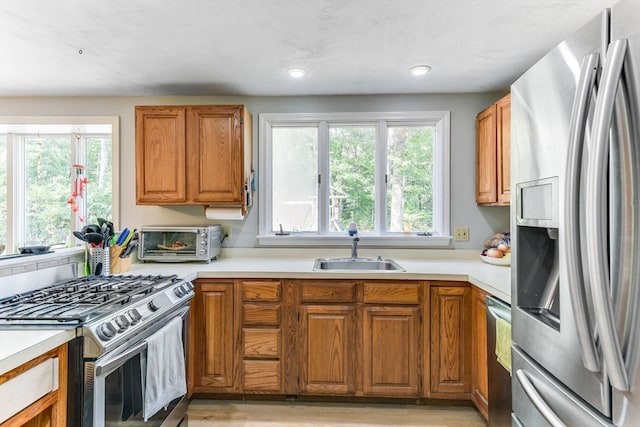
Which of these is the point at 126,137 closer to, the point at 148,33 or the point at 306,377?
the point at 148,33

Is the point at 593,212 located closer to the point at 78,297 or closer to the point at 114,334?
the point at 114,334

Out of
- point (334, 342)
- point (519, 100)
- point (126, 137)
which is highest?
point (126, 137)

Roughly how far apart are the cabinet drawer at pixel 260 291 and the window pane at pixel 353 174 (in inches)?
35.1

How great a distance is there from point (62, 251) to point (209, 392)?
1.25m

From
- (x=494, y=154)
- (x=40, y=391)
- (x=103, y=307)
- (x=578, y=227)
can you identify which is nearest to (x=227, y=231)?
(x=103, y=307)

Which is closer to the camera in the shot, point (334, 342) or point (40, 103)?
point (334, 342)

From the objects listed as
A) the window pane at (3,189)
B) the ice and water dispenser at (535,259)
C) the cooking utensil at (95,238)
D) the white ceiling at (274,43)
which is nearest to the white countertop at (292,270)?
the cooking utensil at (95,238)

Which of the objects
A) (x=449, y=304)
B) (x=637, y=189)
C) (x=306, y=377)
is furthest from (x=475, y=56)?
(x=306, y=377)

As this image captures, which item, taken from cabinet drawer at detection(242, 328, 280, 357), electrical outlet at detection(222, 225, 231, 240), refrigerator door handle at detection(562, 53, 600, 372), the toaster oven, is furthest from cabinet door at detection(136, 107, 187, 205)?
refrigerator door handle at detection(562, 53, 600, 372)

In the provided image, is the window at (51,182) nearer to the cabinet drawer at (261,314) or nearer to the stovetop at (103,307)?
the stovetop at (103,307)

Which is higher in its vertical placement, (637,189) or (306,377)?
(637,189)

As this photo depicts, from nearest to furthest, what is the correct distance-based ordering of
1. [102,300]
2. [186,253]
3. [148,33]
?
[102,300] < [148,33] < [186,253]

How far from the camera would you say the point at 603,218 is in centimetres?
74

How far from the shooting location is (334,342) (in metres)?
2.17
